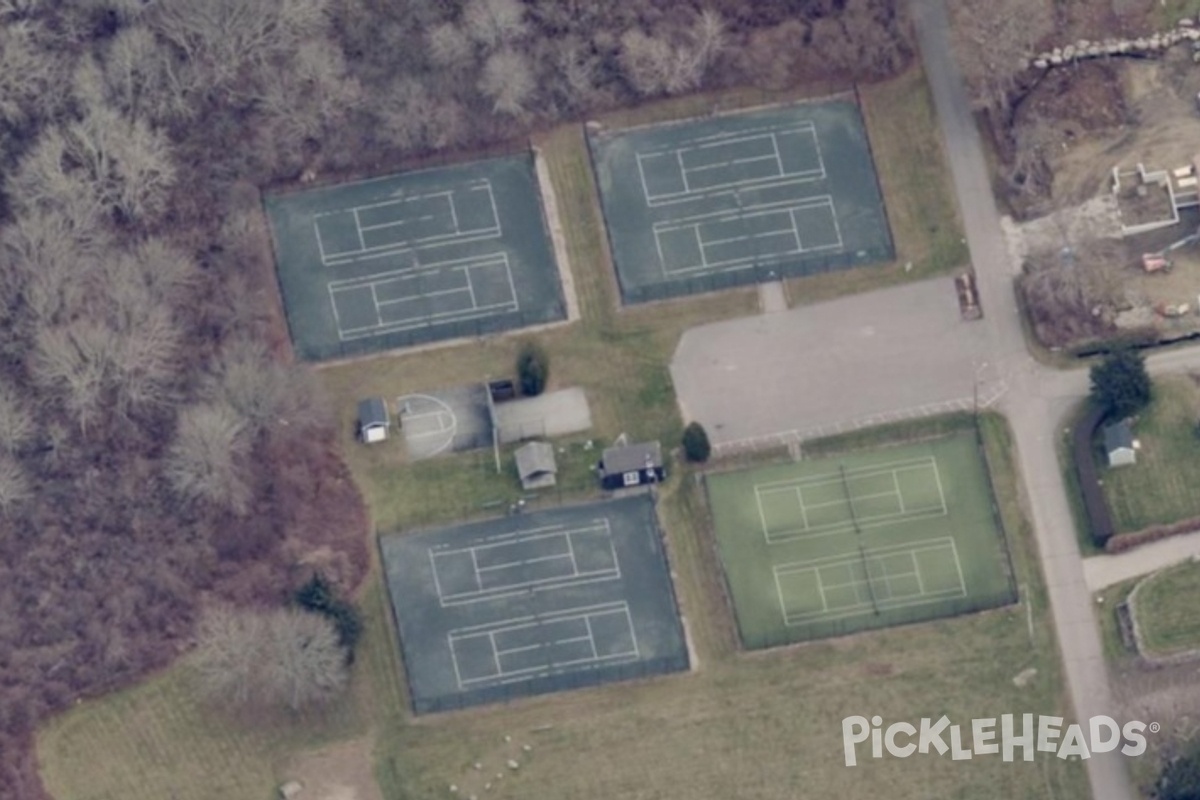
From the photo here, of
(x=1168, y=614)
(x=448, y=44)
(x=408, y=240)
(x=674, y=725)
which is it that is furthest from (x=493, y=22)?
(x=1168, y=614)

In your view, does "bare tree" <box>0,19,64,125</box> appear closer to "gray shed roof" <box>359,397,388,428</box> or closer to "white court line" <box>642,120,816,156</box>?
"gray shed roof" <box>359,397,388,428</box>

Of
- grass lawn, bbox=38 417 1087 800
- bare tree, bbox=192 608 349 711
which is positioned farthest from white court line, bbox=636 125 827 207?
bare tree, bbox=192 608 349 711

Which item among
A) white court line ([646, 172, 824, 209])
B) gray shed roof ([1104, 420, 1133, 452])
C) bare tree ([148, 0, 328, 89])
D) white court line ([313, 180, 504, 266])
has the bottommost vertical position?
gray shed roof ([1104, 420, 1133, 452])

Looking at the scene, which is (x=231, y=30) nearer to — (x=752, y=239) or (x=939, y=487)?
(x=752, y=239)

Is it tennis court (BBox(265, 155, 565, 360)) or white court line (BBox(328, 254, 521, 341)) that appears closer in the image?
white court line (BBox(328, 254, 521, 341))

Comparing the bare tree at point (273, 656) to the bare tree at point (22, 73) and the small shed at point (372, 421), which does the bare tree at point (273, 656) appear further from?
the bare tree at point (22, 73)

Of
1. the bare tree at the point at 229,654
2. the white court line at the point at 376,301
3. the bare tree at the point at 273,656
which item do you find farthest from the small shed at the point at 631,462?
the bare tree at the point at 229,654
